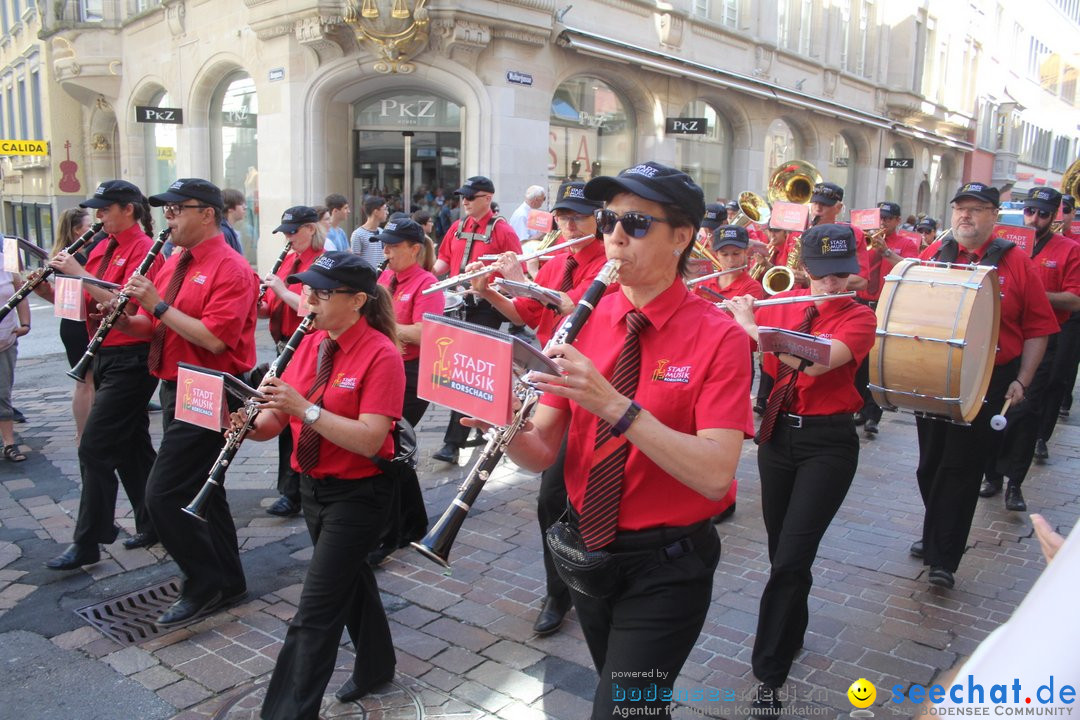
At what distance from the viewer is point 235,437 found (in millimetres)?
3885

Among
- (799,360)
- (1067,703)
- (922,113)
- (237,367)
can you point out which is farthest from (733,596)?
(922,113)

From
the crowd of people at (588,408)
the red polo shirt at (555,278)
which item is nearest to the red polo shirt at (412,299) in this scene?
the crowd of people at (588,408)

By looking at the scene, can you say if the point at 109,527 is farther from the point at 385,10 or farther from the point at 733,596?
the point at 385,10

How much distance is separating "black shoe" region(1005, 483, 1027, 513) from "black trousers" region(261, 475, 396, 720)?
5.47 m

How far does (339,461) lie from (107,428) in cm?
235

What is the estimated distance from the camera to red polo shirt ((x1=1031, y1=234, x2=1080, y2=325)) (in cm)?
695

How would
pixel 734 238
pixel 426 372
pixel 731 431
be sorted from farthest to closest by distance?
pixel 734 238 → pixel 426 372 → pixel 731 431

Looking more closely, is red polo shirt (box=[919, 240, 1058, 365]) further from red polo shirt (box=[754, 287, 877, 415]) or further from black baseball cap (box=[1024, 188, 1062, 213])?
black baseball cap (box=[1024, 188, 1062, 213])

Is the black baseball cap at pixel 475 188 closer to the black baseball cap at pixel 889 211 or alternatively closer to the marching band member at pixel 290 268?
the marching band member at pixel 290 268

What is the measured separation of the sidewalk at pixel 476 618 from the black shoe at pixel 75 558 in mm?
75

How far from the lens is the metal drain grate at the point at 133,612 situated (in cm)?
456

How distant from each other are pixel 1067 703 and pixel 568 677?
3.37 meters

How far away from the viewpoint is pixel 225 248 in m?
5.06

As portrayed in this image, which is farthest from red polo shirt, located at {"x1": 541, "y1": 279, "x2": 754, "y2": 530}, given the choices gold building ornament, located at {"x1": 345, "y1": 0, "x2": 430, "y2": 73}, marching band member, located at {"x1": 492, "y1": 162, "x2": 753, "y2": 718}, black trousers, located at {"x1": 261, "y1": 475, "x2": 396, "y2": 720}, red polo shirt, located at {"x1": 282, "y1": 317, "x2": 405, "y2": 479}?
gold building ornament, located at {"x1": 345, "y1": 0, "x2": 430, "y2": 73}
